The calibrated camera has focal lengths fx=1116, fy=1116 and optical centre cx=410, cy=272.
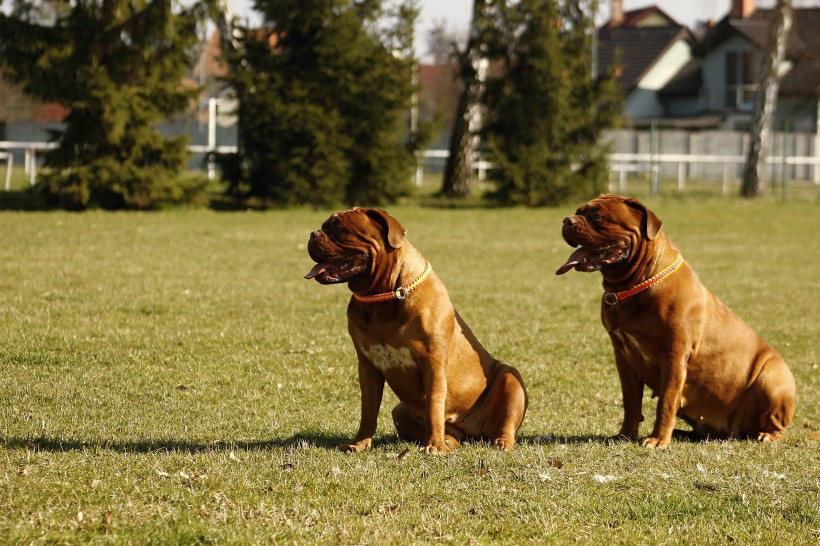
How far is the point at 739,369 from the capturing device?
6715 mm

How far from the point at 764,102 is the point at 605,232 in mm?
28585

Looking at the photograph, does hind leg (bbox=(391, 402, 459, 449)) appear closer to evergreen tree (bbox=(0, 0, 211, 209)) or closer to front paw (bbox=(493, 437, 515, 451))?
front paw (bbox=(493, 437, 515, 451))

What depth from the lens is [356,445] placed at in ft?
20.7

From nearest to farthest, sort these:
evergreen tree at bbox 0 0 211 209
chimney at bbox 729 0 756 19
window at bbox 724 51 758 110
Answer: evergreen tree at bbox 0 0 211 209, window at bbox 724 51 758 110, chimney at bbox 729 0 756 19

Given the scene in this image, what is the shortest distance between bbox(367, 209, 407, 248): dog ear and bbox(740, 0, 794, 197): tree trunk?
2891 cm

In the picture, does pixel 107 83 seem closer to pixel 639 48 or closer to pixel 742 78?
pixel 742 78

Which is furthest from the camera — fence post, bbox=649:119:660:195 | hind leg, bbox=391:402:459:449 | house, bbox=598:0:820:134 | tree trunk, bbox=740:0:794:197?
house, bbox=598:0:820:134

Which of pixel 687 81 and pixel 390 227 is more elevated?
pixel 687 81

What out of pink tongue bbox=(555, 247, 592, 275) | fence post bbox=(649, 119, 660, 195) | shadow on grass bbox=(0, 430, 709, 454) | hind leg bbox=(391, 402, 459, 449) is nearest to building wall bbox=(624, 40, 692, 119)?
fence post bbox=(649, 119, 660, 195)

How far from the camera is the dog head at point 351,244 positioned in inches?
228

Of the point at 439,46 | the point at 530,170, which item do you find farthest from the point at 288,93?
the point at 439,46

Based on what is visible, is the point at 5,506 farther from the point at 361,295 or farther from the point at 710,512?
the point at 710,512

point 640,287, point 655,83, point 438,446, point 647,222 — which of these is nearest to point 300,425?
point 438,446

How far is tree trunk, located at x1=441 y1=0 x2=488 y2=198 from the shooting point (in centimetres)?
2991
